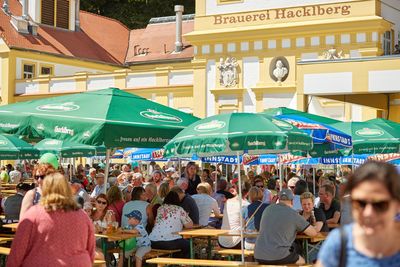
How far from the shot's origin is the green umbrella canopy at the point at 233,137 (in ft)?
32.3

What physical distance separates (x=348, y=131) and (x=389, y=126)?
6.71 feet

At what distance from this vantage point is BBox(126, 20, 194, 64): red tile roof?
156 feet

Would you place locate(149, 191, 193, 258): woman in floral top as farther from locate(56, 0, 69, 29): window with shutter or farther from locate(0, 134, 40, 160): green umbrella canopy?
locate(56, 0, 69, 29): window with shutter

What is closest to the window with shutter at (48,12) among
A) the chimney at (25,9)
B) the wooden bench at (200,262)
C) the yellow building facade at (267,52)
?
the chimney at (25,9)

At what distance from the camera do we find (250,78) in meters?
36.2

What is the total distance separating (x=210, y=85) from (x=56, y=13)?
18384 mm

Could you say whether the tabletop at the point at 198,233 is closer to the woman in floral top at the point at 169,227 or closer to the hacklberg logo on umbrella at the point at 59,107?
the woman in floral top at the point at 169,227

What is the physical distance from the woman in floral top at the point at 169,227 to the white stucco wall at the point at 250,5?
2374 cm

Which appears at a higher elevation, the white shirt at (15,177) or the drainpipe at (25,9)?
the drainpipe at (25,9)

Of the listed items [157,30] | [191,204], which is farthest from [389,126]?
[157,30]

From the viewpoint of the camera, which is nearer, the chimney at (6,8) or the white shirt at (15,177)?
the white shirt at (15,177)

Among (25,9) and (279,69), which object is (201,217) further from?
(25,9)

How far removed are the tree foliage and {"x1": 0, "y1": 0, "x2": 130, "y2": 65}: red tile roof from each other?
→ 347 cm

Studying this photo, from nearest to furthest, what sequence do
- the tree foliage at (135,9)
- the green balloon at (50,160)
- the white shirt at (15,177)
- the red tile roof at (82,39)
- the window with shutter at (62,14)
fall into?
the green balloon at (50,160) → the white shirt at (15,177) → the red tile roof at (82,39) → the window with shutter at (62,14) → the tree foliage at (135,9)
